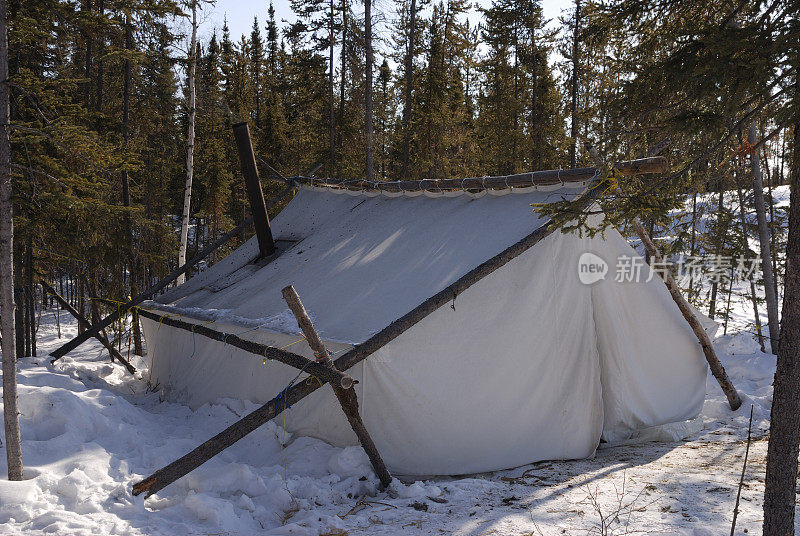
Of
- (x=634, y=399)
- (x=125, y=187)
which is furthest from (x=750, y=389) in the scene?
(x=125, y=187)

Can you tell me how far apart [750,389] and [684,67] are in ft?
21.9

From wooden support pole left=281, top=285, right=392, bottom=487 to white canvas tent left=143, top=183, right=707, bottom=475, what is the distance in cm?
42

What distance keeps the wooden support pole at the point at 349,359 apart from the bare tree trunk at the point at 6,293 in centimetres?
101

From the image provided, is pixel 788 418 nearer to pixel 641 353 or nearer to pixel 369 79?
pixel 641 353

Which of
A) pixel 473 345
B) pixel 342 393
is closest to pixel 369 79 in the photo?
pixel 473 345

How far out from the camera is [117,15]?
38.5 feet

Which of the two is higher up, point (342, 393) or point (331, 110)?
point (331, 110)

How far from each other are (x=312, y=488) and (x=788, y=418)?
3353 mm

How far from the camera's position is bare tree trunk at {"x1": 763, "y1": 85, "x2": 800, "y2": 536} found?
348cm

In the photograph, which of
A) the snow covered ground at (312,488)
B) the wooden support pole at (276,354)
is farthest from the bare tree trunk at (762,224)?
the wooden support pole at (276,354)

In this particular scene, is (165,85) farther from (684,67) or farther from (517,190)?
(684,67)

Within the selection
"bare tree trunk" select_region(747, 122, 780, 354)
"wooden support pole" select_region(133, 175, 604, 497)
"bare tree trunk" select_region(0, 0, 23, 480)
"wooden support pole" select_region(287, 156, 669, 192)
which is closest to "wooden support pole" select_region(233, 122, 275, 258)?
"wooden support pole" select_region(287, 156, 669, 192)

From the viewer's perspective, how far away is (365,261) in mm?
6688

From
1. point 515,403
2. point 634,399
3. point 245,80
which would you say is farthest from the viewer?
point 245,80
